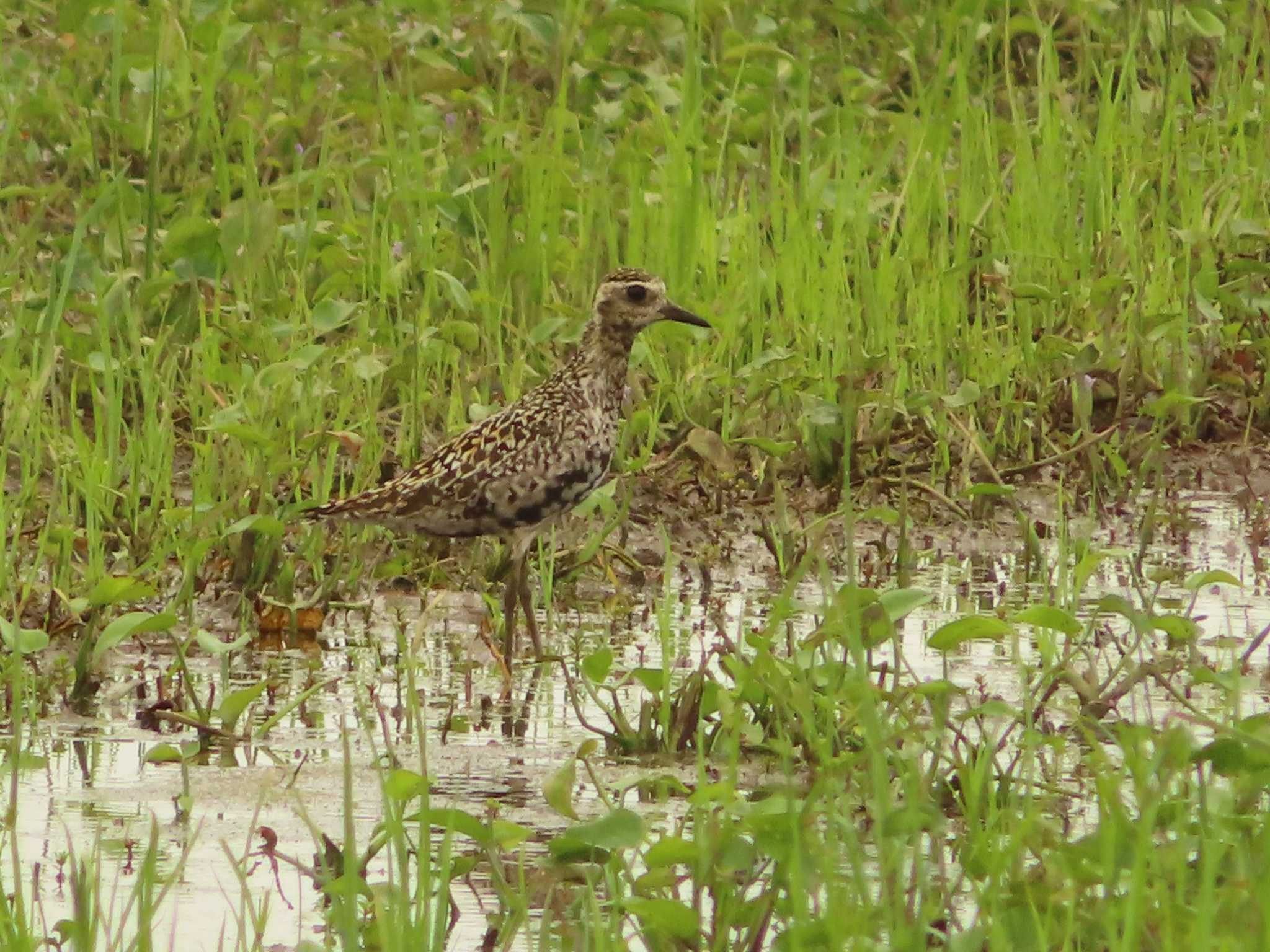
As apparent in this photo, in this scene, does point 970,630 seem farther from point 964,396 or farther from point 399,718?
point 964,396

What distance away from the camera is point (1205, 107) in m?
10.8

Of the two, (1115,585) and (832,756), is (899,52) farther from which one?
(832,756)

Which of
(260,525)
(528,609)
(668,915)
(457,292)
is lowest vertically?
(668,915)

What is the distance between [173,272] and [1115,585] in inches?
118

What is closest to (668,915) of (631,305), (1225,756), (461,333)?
(1225,756)

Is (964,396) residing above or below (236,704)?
above

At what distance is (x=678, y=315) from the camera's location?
7145 mm

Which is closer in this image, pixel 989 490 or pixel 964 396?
pixel 989 490

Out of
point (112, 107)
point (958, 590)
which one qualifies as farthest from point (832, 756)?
point (112, 107)

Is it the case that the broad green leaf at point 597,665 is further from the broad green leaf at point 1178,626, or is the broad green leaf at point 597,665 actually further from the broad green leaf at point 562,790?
the broad green leaf at point 1178,626

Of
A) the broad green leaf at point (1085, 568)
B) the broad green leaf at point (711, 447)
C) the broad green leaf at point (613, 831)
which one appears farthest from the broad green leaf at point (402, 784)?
the broad green leaf at point (711, 447)

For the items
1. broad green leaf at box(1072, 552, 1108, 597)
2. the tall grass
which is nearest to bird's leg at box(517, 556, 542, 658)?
the tall grass

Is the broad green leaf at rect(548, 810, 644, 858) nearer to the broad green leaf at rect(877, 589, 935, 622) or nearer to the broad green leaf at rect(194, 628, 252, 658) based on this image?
the broad green leaf at rect(877, 589, 935, 622)

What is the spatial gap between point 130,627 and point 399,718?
1.96 feet
